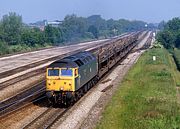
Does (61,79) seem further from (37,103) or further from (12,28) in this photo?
(12,28)

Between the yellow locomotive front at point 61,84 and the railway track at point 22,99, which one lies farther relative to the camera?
the yellow locomotive front at point 61,84

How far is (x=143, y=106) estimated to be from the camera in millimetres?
26000

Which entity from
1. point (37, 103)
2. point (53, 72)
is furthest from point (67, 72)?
point (37, 103)

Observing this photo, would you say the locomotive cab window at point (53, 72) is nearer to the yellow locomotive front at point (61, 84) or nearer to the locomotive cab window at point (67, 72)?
the yellow locomotive front at point (61, 84)

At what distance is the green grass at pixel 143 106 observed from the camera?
21.3m

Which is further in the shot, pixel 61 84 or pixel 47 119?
pixel 61 84

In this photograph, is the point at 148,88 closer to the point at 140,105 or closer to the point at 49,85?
the point at 140,105

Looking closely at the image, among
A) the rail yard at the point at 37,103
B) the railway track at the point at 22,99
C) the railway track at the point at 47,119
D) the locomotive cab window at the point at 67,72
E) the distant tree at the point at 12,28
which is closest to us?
the railway track at the point at 47,119

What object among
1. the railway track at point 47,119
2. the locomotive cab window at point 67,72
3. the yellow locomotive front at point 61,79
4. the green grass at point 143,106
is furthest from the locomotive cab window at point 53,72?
the green grass at point 143,106

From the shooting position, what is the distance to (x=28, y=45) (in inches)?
3816

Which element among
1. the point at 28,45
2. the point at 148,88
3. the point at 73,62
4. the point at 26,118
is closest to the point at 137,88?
the point at 148,88

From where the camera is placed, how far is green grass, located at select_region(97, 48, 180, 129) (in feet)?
69.9

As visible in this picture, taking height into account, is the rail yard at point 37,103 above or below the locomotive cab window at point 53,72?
below

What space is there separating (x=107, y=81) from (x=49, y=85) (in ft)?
42.6
